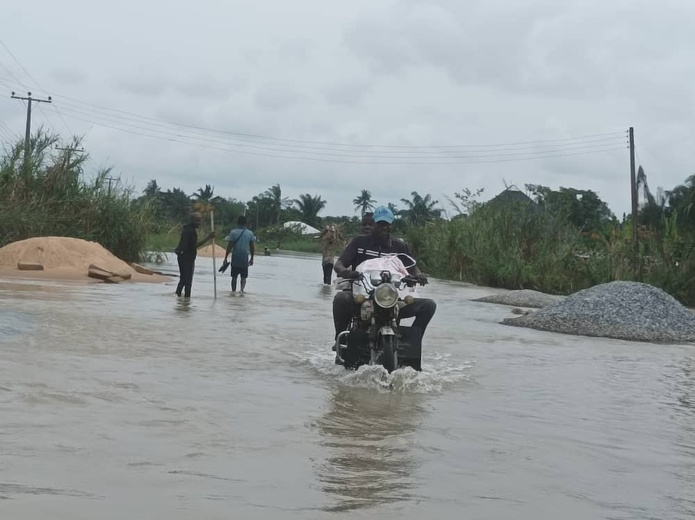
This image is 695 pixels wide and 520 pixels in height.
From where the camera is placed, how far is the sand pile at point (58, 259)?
20047 millimetres

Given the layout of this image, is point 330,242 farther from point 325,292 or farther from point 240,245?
point 240,245

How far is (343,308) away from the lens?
7809 millimetres

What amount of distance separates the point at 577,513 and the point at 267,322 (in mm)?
8728

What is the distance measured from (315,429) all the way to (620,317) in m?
9.79

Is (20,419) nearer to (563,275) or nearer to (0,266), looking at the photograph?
(0,266)

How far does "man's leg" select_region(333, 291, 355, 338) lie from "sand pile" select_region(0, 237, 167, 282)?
13228 mm

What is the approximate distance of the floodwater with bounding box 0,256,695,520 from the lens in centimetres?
393

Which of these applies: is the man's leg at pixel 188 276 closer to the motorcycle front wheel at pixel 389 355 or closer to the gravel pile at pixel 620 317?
the gravel pile at pixel 620 317

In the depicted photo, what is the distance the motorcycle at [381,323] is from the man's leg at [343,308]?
0.16 ft

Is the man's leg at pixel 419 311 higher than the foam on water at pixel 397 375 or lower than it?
higher

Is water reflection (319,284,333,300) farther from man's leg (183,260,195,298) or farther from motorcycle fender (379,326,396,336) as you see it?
motorcycle fender (379,326,396,336)

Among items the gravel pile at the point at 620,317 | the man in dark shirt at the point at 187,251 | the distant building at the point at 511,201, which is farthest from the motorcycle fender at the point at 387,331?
the distant building at the point at 511,201

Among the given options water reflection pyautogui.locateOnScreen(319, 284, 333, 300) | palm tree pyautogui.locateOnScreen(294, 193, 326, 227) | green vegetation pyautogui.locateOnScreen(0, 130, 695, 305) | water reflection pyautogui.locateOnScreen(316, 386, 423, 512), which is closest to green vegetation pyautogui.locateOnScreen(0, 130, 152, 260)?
green vegetation pyautogui.locateOnScreen(0, 130, 695, 305)

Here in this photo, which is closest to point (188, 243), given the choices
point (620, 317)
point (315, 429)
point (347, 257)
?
point (620, 317)
